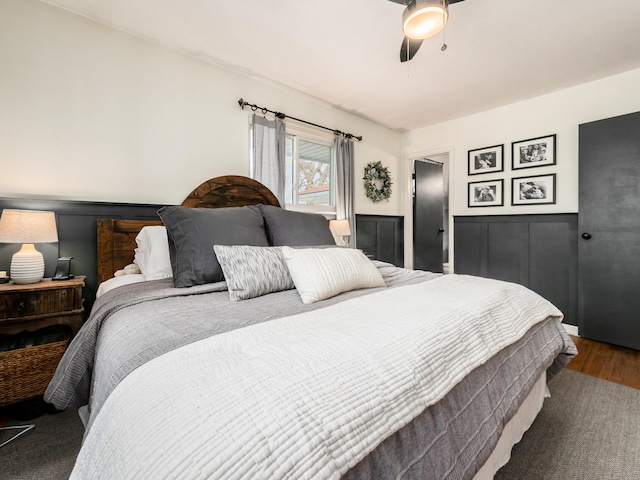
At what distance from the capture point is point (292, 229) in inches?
81.7

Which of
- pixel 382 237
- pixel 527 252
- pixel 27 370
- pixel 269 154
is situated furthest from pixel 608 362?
pixel 27 370

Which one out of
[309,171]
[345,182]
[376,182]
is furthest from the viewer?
[376,182]

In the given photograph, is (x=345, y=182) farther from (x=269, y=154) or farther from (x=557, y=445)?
(x=557, y=445)

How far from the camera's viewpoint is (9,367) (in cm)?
155

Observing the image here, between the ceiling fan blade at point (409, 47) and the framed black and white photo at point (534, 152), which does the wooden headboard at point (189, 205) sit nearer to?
the ceiling fan blade at point (409, 47)

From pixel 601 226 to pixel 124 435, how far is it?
391cm

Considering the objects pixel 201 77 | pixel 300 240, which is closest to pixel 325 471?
pixel 300 240

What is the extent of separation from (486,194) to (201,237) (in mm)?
3640

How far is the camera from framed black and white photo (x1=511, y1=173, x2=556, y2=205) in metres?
3.34

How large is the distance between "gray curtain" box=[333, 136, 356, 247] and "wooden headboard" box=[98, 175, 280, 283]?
1.02m

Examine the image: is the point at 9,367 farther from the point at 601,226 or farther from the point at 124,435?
the point at 601,226

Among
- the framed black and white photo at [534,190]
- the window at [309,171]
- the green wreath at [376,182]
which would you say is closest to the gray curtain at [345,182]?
the window at [309,171]

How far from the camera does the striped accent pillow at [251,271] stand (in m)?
1.43

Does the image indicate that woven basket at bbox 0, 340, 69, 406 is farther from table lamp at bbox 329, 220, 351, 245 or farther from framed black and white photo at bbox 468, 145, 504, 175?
framed black and white photo at bbox 468, 145, 504, 175
